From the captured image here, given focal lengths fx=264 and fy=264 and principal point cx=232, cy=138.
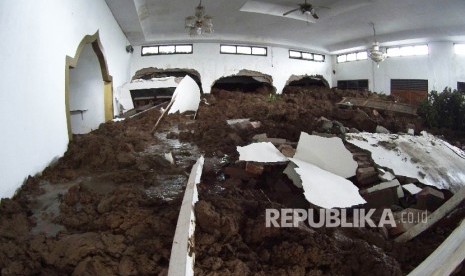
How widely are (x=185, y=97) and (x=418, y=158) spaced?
5379 millimetres

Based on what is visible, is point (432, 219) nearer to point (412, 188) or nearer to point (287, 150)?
point (412, 188)

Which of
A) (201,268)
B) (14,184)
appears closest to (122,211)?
(201,268)

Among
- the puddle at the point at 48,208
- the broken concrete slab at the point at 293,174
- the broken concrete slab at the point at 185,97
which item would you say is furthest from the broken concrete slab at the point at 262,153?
the broken concrete slab at the point at 185,97

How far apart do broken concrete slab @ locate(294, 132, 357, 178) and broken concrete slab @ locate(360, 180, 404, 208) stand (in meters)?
0.29

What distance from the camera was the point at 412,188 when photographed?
254 centimetres

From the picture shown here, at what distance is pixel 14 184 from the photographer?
2.41 metres

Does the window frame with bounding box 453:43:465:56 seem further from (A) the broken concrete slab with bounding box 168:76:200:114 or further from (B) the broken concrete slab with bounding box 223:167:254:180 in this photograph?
(B) the broken concrete slab with bounding box 223:167:254:180

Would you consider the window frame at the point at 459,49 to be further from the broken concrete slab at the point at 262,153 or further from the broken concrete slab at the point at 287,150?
the broken concrete slab at the point at 262,153

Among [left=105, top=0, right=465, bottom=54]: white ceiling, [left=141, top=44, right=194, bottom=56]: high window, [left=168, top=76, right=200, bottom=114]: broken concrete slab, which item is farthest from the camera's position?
[left=141, top=44, right=194, bottom=56]: high window

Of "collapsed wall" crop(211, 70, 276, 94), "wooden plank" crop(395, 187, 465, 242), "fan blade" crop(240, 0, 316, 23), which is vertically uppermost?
"fan blade" crop(240, 0, 316, 23)

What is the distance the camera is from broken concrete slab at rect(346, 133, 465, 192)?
281cm

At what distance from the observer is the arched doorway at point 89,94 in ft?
20.8

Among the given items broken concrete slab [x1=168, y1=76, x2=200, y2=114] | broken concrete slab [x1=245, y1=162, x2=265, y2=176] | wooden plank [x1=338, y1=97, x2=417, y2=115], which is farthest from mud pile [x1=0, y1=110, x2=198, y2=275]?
wooden plank [x1=338, y1=97, x2=417, y2=115]

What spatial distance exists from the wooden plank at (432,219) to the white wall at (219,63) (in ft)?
34.4
